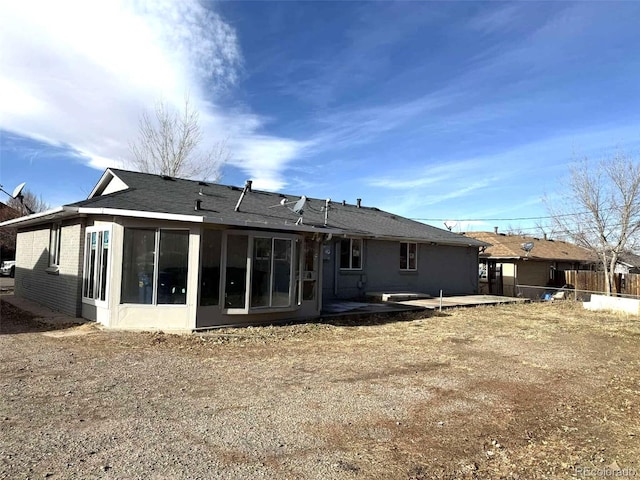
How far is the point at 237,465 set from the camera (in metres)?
3.83

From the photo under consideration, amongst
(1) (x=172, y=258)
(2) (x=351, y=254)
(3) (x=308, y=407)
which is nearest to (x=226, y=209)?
(1) (x=172, y=258)

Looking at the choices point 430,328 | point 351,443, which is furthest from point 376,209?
point 351,443

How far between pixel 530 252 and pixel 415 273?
43.6 ft

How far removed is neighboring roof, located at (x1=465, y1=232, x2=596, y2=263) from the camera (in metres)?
28.0

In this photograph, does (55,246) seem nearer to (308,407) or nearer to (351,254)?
(351,254)

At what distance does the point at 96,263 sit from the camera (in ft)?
36.0

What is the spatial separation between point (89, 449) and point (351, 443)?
7.70 feet

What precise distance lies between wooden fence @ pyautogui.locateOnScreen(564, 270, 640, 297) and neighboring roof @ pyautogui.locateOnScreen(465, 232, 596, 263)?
2588 millimetres

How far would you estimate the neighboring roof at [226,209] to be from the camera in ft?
34.1

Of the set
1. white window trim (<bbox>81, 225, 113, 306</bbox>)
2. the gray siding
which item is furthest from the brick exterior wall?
the gray siding

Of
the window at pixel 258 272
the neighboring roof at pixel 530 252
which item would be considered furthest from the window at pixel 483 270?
the window at pixel 258 272

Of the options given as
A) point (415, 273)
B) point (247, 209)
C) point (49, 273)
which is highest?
point (247, 209)

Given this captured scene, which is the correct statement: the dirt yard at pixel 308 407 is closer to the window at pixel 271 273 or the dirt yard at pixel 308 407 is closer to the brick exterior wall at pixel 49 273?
the window at pixel 271 273

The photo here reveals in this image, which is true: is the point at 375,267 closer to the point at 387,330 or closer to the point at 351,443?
the point at 387,330
